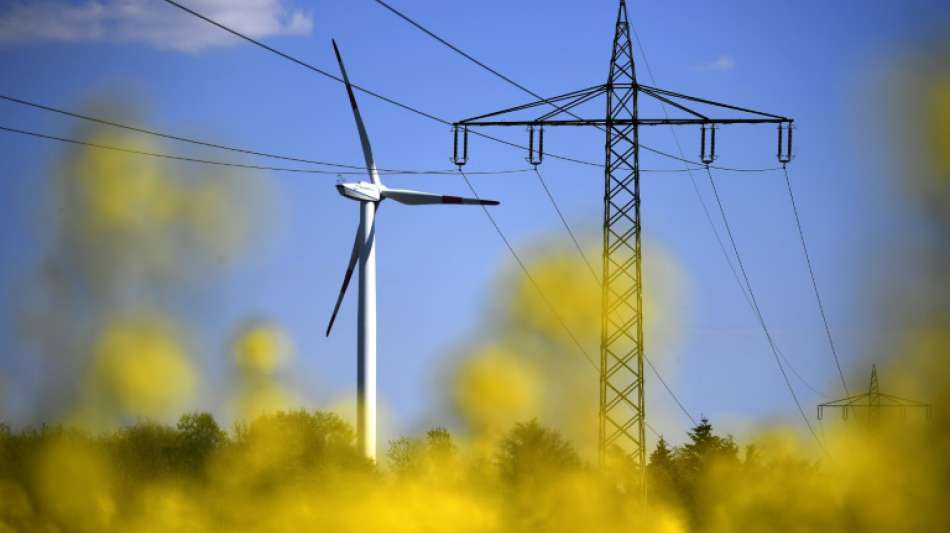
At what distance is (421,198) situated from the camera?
5666cm

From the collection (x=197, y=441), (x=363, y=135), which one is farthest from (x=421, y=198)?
(x=197, y=441)

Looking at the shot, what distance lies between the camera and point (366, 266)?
177 feet

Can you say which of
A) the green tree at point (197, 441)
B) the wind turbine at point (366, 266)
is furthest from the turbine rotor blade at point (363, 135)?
the green tree at point (197, 441)

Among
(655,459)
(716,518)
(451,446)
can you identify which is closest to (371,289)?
(451,446)

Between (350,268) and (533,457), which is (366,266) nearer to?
(350,268)

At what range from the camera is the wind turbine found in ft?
173

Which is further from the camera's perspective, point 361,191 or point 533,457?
point 533,457

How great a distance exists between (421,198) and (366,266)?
400 cm

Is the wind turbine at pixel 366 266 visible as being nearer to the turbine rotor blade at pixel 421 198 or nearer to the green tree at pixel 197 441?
the turbine rotor blade at pixel 421 198

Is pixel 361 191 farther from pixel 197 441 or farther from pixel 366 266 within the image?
pixel 197 441

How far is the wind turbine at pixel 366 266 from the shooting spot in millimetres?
52844

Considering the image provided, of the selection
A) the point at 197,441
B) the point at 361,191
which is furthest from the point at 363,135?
the point at 197,441

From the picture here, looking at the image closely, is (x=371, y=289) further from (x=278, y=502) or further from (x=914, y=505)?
(x=914, y=505)

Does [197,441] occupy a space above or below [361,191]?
below
